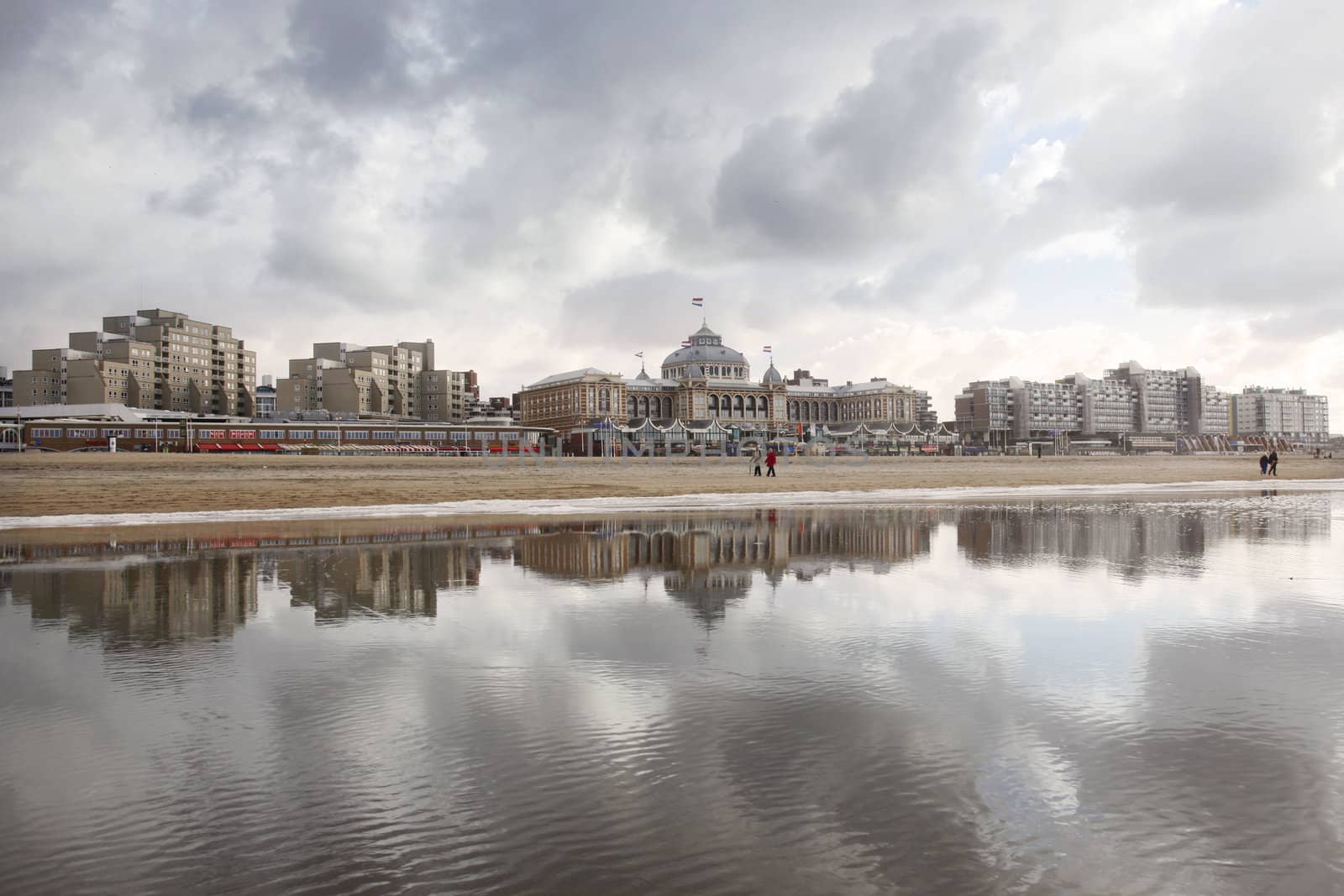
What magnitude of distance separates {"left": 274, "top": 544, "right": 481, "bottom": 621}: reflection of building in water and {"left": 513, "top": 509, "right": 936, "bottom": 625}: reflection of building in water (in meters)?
1.39

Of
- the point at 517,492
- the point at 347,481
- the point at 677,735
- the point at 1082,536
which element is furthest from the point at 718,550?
the point at 347,481

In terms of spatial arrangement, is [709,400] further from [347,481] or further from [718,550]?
[718,550]

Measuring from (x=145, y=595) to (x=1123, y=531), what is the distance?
65.5 feet

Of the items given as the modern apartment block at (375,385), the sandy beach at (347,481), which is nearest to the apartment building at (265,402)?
the modern apartment block at (375,385)

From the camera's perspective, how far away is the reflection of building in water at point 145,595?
1073 cm

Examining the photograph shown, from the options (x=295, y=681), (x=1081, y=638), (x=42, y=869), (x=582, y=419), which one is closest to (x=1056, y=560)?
(x=1081, y=638)

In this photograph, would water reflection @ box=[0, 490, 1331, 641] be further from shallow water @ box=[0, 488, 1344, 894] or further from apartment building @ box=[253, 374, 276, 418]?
Answer: apartment building @ box=[253, 374, 276, 418]

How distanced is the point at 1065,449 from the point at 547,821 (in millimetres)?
195626

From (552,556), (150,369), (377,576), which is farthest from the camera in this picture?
(150,369)

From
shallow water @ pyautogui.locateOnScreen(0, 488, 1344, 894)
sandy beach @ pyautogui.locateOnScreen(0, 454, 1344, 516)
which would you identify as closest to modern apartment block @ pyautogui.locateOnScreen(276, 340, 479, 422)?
sandy beach @ pyautogui.locateOnScreen(0, 454, 1344, 516)

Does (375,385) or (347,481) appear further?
(375,385)

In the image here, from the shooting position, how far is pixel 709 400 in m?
177

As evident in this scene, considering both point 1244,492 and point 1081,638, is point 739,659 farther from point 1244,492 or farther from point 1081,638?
point 1244,492

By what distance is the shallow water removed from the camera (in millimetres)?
4719
